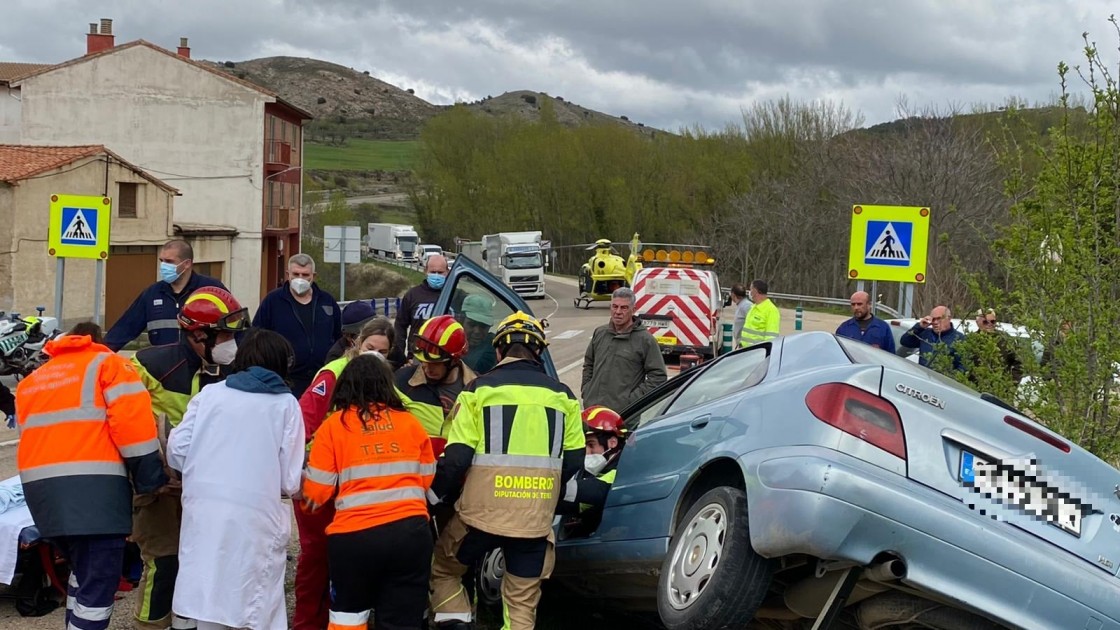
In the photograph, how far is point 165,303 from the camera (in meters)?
7.20

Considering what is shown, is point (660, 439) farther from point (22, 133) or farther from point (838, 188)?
point (838, 188)

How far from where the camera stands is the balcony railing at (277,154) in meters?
48.9

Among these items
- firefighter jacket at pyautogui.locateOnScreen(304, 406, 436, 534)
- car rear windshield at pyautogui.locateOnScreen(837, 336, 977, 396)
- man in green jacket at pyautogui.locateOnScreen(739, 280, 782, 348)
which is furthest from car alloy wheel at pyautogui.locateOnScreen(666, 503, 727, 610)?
man in green jacket at pyautogui.locateOnScreen(739, 280, 782, 348)

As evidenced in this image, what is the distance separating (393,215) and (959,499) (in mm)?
100005

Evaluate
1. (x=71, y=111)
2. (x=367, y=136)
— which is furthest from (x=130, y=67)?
(x=367, y=136)

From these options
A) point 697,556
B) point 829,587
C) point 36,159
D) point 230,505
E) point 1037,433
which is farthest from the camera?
point 36,159

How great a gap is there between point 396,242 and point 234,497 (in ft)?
233

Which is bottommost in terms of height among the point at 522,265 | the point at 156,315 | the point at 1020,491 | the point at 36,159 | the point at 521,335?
the point at 522,265

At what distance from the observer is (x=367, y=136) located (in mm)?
160250

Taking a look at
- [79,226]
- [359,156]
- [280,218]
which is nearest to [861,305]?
[79,226]

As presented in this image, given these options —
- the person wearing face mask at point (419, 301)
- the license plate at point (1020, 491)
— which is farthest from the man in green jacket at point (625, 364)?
the license plate at point (1020, 491)

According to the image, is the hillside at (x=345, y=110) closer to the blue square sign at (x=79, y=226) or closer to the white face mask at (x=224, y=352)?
the blue square sign at (x=79, y=226)

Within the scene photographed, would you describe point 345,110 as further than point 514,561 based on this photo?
Yes

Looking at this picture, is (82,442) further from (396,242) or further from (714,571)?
(396,242)
